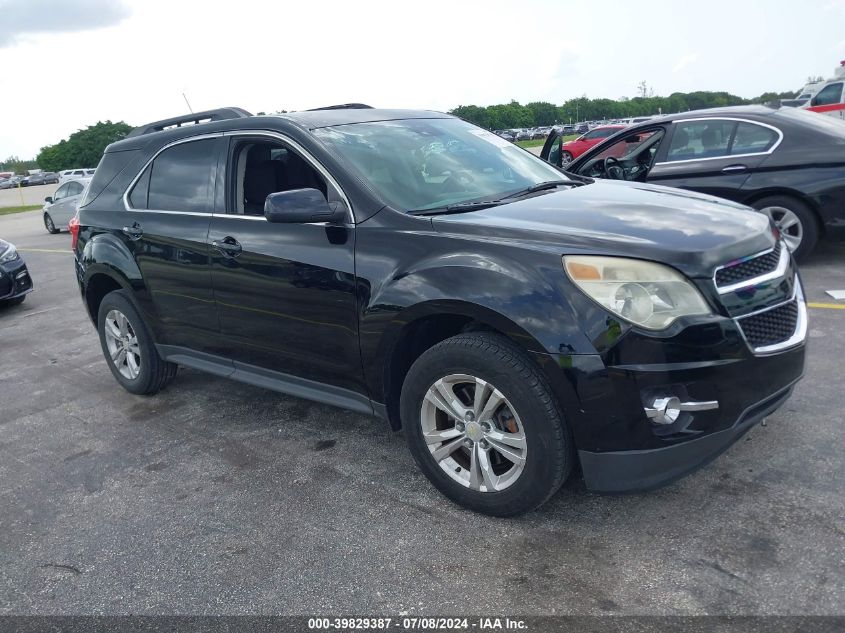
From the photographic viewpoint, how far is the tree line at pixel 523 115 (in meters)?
91.6

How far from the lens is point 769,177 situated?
6996mm

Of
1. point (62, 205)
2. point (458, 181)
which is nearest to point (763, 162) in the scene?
point (458, 181)

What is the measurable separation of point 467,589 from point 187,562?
121 centimetres

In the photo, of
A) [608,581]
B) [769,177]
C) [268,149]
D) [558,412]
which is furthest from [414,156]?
[769,177]

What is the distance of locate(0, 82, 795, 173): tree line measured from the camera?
91625 mm

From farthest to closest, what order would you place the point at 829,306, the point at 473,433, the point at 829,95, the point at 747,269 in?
the point at 829,95
the point at 829,306
the point at 473,433
the point at 747,269

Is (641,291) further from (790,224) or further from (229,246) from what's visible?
(790,224)

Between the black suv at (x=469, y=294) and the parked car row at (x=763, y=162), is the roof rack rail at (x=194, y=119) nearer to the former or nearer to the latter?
the black suv at (x=469, y=294)

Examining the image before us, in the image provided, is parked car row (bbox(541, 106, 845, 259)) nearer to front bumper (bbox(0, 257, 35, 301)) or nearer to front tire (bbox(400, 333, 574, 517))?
front tire (bbox(400, 333, 574, 517))

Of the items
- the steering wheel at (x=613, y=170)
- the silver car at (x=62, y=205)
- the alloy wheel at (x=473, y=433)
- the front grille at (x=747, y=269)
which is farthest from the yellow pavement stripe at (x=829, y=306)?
the silver car at (x=62, y=205)

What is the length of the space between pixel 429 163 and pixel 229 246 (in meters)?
1.19

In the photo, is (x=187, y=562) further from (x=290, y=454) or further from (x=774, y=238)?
(x=774, y=238)

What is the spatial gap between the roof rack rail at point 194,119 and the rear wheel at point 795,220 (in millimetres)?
4937

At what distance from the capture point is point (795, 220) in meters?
6.99
